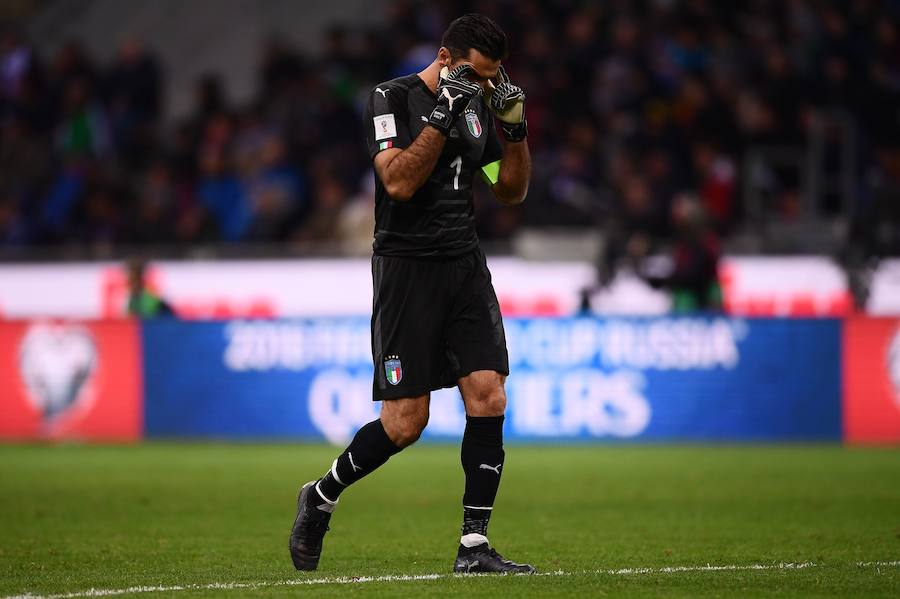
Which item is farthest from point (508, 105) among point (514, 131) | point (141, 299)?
point (141, 299)

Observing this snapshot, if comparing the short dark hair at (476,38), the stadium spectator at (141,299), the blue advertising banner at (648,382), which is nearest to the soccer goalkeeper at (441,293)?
the short dark hair at (476,38)

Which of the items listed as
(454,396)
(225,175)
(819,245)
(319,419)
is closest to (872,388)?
(819,245)

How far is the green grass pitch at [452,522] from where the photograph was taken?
6.35 meters

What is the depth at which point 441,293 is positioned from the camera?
6594mm

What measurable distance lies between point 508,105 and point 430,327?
3.19 feet

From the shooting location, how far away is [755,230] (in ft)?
56.5

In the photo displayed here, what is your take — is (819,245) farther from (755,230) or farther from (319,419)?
(319,419)

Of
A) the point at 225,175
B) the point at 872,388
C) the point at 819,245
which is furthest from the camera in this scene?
the point at 225,175

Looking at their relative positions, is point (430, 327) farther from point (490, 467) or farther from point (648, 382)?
point (648, 382)

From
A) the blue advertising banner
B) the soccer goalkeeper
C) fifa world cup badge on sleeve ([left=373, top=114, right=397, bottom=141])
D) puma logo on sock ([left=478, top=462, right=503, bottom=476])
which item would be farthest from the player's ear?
the blue advertising banner

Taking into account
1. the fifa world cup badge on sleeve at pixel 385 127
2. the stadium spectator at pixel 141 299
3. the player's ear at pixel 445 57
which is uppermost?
the player's ear at pixel 445 57

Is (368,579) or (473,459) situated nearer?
(368,579)

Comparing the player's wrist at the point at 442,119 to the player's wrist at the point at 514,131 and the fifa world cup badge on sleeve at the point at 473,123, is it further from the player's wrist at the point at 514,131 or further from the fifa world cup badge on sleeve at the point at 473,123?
the player's wrist at the point at 514,131

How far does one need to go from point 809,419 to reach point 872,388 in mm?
634
